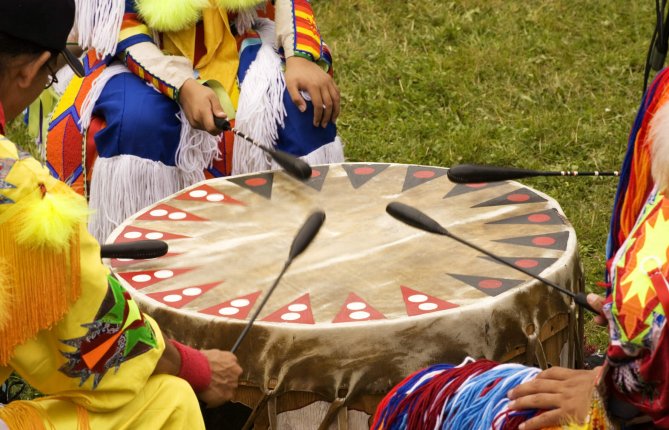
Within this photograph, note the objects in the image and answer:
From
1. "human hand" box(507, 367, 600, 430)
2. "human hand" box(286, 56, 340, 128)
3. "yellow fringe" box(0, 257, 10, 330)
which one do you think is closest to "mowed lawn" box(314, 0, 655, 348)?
"human hand" box(286, 56, 340, 128)

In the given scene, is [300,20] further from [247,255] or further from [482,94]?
[482,94]

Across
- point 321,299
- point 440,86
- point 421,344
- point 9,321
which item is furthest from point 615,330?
point 440,86

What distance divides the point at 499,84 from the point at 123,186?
104 inches

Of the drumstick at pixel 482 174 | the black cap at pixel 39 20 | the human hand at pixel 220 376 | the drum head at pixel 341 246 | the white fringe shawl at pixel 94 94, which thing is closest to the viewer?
the black cap at pixel 39 20

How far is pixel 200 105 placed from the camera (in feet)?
10.5

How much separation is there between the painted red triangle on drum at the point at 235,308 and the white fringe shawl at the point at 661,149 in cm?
88

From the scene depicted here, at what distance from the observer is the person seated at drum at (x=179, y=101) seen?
10.8 ft

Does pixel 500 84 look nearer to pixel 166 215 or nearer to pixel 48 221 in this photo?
pixel 166 215

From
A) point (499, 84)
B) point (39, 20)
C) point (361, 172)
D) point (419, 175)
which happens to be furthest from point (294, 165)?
point (499, 84)

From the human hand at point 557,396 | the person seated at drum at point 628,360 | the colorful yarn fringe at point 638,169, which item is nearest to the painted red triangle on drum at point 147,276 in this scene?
the person seated at drum at point 628,360

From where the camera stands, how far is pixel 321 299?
7.49ft

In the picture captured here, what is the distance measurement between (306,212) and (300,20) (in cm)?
98

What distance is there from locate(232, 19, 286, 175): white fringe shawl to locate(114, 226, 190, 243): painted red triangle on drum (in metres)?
0.72

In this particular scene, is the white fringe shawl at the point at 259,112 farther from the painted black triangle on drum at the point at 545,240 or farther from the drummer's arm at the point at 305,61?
the painted black triangle on drum at the point at 545,240
